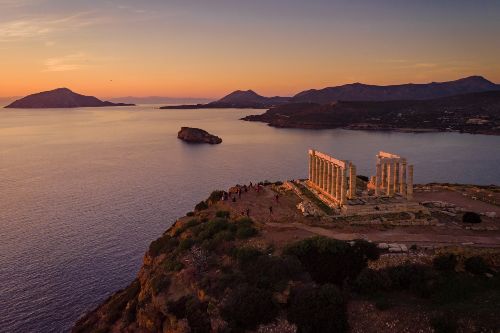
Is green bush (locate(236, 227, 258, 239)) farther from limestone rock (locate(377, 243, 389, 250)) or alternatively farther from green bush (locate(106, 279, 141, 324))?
green bush (locate(106, 279, 141, 324))

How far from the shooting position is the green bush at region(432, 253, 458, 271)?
27.8 meters

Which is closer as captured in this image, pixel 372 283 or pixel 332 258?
pixel 372 283

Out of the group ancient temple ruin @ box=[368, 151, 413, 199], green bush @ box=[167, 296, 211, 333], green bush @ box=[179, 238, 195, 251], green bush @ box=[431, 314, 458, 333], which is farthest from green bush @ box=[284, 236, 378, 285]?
ancient temple ruin @ box=[368, 151, 413, 199]

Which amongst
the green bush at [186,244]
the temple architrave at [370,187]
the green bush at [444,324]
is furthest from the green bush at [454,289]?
the green bush at [186,244]

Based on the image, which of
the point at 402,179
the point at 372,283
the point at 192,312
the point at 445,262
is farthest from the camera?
the point at 402,179

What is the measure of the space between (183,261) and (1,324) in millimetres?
18628

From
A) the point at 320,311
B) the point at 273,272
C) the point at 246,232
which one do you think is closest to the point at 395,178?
the point at 246,232

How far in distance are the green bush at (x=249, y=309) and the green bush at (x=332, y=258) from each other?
12.6 feet

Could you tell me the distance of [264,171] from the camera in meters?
103

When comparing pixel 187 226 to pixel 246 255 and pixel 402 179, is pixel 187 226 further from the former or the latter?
pixel 402 179

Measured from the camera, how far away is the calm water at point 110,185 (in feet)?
150

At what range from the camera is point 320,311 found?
2528 centimetres

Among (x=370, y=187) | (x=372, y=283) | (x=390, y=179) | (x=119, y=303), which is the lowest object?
(x=119, y=303)

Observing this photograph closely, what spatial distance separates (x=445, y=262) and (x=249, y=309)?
13.2 meters
